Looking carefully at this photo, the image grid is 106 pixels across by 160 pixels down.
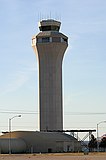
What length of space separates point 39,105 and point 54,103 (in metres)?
6.62

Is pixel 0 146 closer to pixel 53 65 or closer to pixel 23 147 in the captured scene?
pixel 23 147

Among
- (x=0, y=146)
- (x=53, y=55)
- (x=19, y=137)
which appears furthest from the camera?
(x=53, y=55)

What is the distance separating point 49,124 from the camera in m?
196

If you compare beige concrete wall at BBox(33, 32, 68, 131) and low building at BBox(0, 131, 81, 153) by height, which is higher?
beige concrete wall at BBox(33, 32, 68, 131)

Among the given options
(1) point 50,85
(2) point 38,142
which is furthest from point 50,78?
(2) point 38,142

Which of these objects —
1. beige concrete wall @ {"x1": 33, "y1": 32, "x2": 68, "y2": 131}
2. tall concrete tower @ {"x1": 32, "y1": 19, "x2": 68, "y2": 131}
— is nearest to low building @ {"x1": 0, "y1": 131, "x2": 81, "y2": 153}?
beige concrete wall @ {"x1": 33, "y1": 32, "x2": 68, "y2": 131}

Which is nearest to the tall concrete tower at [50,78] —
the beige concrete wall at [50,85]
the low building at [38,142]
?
the beige concrete wall at [50,85]

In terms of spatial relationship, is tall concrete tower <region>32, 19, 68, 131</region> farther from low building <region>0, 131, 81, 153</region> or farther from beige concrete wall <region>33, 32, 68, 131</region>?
low building <region>0, 131, 81, 153</region>

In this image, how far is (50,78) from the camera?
196m

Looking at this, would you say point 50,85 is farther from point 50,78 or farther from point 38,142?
point 38,142

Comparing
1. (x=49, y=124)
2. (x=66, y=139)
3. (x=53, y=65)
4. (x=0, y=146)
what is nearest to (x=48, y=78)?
(x=53, y=65)

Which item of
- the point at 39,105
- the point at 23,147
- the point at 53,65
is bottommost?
the point at 23,147

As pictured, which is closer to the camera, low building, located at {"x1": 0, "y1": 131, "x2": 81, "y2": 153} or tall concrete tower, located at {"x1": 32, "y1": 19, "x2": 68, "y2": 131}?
low building, located at {"x1": 0, "y1": 131, "x2": 81, "y2": 153}

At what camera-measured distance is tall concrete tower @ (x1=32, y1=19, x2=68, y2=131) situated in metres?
193
